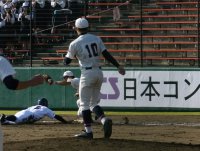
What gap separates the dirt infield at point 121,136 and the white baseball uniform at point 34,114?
0.26m

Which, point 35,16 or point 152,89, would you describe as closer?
point 152,89

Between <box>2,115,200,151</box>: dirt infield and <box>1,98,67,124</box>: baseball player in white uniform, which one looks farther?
<box>1,98,67,124</box>: baseball player in white uniform

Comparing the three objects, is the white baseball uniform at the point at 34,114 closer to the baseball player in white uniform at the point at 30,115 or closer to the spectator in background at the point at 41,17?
the baseball player in white uniform at the point at 30,115

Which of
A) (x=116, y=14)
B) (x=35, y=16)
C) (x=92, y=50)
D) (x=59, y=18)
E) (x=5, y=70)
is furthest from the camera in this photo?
(x=59, y=18)

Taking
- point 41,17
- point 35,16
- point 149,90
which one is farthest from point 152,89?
point 35,16

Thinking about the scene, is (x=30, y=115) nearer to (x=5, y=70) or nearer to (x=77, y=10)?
(x=5, y=70)

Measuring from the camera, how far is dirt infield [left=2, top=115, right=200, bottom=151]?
11.2m

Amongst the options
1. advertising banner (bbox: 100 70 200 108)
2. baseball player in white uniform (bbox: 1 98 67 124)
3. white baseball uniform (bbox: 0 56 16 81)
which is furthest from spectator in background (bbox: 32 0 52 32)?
white baseball uniform (bbox: 0 56 16 81)

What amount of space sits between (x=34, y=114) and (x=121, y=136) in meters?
3.56

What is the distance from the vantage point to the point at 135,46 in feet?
85.9

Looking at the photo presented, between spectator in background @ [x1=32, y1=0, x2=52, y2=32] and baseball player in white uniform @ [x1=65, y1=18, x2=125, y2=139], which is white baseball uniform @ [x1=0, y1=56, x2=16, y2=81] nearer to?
baseball player in white uniform @ [x1=65, y1=18, x2=125, y2=139]

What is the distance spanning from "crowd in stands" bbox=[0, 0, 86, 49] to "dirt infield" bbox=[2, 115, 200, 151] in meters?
7.98

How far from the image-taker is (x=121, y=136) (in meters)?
14.8

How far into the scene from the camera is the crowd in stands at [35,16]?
27.4 m
